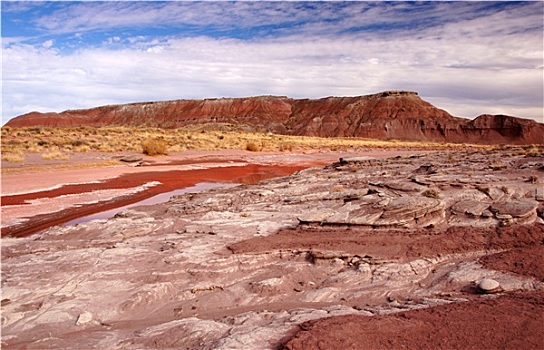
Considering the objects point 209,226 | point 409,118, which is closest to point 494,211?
point 209,226

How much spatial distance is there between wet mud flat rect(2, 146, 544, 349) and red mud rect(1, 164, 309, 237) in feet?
6.27

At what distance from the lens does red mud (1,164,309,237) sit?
12.0 metres

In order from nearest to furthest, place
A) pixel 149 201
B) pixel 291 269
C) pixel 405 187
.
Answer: pixel 291 269, pixel 405 187, pixel 149 201

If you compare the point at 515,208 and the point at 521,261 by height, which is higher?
the point at 515,208

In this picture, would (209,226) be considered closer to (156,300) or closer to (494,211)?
(156,300)

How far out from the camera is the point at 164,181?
2091 centimetres

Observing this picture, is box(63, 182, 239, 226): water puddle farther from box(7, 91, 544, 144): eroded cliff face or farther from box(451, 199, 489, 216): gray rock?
box(7, 91, 544, 144): eroded cliff face

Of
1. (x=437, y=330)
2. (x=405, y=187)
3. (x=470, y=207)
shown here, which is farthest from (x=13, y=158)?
(x=437, y=330)

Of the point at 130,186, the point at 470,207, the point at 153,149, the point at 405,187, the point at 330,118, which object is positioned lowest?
the point at 130,186

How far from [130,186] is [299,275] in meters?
13.1

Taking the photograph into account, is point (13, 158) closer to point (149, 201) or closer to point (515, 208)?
point (149, 201)

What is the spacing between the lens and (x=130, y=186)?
61.6 feet

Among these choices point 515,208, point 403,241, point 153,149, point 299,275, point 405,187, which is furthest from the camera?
point 153,149

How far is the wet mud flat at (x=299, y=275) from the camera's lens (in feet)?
16.4
